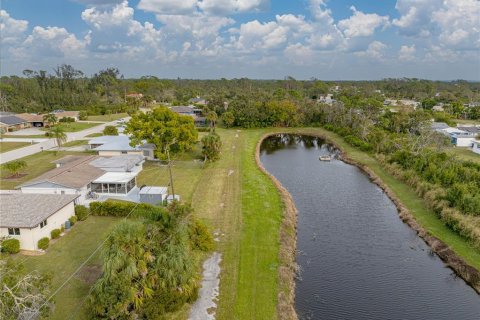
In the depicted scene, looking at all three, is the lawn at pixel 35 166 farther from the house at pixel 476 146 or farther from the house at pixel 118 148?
the house at pixel 476 146

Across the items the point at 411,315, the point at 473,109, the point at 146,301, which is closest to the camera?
the point at 146,301

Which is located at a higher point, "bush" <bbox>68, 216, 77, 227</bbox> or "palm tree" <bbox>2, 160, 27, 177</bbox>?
"palm tree" <bbox>2, 160, 27, 177</bbox>

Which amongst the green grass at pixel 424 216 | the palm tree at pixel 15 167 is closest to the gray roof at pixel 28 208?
the palm tree at pixel 15 167

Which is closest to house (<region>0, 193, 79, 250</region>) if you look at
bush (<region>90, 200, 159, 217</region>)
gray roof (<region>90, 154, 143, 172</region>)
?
bush (<region>90, 200, 159, 217</region>)

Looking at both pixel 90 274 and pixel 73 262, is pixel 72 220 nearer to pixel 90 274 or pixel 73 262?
pixel 73 262

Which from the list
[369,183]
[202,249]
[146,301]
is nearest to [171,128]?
[202,249]

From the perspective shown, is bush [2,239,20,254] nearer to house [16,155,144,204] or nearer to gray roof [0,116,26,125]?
house [16,155,144,204]

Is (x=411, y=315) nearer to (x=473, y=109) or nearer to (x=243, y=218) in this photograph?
A: (x=243, y=218)
